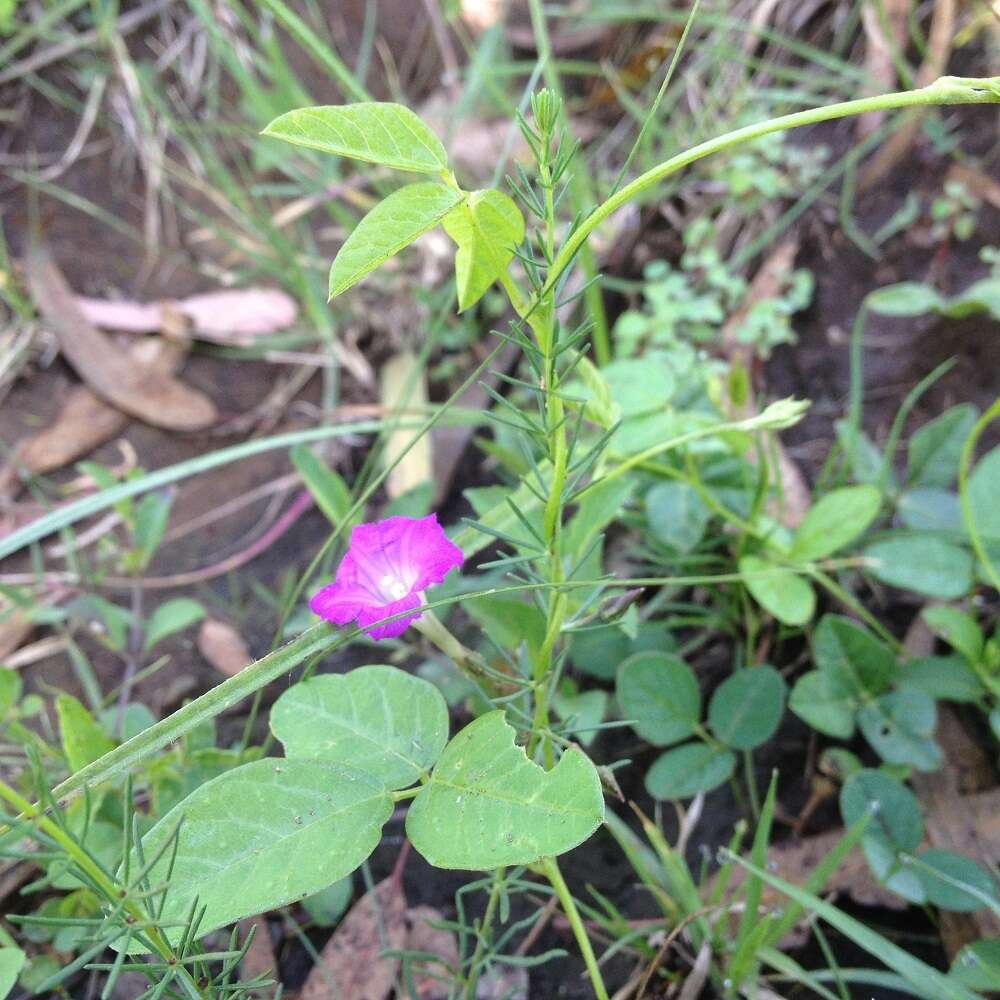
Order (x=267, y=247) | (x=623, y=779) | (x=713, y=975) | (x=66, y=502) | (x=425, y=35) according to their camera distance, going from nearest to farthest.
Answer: (x=713, y=975)
(x=623, y=779)
(x=66, y=502)
(x=267, y=247)
(x=425, y=35)

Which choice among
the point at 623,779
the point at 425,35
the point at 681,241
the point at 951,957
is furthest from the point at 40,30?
the point at 951,957

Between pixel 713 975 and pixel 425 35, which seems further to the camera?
pixel 425 35

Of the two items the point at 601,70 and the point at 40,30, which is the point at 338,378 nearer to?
the point at 601,70

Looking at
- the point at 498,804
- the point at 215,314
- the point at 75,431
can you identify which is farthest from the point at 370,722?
the point at 215,314

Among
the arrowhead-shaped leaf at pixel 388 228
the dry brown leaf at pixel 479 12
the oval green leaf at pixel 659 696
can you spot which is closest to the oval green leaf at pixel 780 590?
the oval green leaf at pixel 659 696

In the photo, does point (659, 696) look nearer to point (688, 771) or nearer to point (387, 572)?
point (688, 771)

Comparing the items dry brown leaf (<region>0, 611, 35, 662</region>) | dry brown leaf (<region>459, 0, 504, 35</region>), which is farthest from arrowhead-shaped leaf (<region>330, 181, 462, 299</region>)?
dry brown leaf (<region>459, 0, 504, 35</region>)
